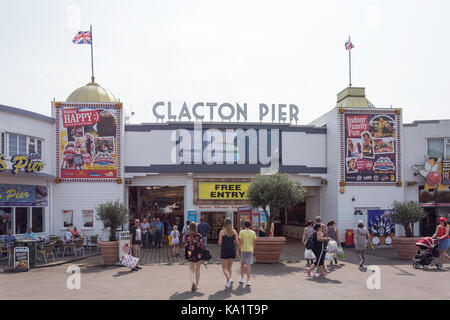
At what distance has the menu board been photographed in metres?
12.8

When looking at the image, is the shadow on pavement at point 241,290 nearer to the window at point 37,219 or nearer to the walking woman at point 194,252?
the walking woman at point 194,252

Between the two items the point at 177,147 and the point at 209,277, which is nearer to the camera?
the point at 209,277

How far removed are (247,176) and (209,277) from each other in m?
10.9

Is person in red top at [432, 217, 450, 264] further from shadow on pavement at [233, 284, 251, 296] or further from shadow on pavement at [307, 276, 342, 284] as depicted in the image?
shadow on pavement at [233, 284, 251, 296]

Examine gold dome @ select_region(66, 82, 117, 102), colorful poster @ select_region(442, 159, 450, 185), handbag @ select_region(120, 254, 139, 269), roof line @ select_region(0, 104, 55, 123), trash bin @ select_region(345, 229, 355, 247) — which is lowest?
trash bin @ select_region(345, 229, 355, 247)

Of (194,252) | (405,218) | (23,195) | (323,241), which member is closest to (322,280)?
(323,241)

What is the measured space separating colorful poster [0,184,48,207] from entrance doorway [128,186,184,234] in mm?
5482

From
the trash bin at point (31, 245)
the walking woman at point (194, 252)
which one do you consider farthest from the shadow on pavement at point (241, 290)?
the trash bin at point (31, 245)

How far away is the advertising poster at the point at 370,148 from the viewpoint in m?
20.8

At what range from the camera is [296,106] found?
74.5 ft

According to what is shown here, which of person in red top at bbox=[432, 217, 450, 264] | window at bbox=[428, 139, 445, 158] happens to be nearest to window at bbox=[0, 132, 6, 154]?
person in red top at bbox=[432, 217, 450, 264]

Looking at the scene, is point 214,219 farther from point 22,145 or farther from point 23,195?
point 22,145
